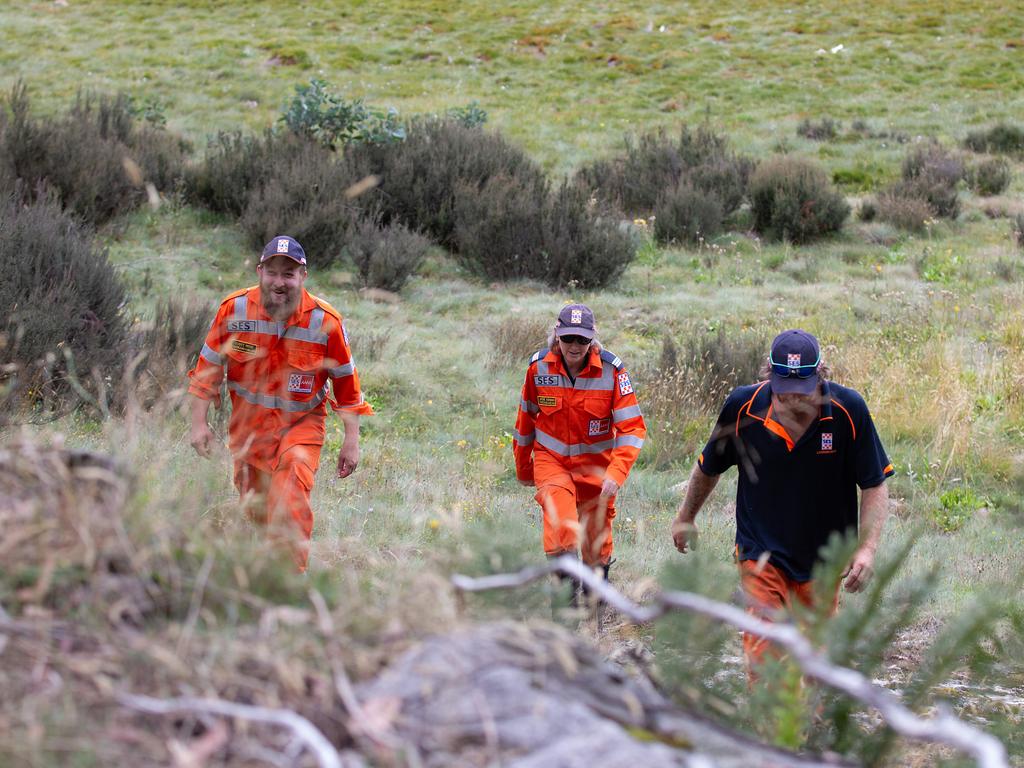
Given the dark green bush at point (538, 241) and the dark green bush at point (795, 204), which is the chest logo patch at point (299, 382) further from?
the dark green bush at point (795, 204)

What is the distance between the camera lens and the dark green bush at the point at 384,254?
12500mm

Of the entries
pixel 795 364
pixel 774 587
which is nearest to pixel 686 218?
pixel 795 364

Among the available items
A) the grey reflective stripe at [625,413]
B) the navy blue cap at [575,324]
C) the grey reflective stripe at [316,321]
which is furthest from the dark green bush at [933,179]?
the grey reflective stripe at [316,321]

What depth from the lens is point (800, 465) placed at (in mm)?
4703

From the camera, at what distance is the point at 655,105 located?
85.7ft

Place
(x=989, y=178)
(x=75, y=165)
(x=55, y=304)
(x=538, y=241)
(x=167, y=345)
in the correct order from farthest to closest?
1. (x=989, y=178)
2. (x=538, y=241)
3. (x=75, y=165)
4. (x=167, y=345)
5. (x=55, y=304)

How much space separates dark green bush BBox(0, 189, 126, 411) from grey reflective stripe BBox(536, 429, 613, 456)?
3.31 meters

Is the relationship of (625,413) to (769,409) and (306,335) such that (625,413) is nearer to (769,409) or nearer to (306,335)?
(769,409)

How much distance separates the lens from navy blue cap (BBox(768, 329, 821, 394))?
15.0 ft

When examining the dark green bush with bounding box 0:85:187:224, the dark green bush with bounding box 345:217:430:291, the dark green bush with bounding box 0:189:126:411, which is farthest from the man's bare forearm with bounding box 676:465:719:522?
the dark green bush with bounding box 0:85:187:224

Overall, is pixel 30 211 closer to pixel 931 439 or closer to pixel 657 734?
pixel 931 439

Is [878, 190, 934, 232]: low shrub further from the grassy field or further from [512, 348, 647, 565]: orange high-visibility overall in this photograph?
[512, 348, 647, 565]: orange high-visibility overall

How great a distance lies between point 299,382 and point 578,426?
149 centimetres

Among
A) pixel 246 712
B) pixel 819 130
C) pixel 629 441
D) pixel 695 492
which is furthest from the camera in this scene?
pixel 819 130
